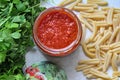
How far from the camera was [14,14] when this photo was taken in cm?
141

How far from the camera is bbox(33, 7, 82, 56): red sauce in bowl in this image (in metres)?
1.50

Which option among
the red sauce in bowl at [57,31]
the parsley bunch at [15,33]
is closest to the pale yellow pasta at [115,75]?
the red sauce in bowl at [57,31]

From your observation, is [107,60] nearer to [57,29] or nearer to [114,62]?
[114,62]

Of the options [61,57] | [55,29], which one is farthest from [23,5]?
[61,57]

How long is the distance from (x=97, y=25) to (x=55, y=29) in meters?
0.16

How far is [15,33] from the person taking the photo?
1321mm

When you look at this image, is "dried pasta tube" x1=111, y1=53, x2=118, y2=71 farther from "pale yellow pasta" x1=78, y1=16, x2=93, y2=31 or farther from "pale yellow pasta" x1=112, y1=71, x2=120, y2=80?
"pale yellow pasta" x1=78, y1=16, x2=93, y2=31

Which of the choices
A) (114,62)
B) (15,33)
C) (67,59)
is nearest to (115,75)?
(114,62)

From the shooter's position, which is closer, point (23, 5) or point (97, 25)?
point (23, 5)

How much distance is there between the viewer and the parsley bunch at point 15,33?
4.31 feet

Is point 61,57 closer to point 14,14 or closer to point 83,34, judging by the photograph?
point 83,34

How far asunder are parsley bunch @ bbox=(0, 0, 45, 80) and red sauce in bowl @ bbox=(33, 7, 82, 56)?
0.10 feet

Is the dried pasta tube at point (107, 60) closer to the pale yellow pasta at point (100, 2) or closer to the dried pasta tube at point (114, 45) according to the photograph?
the dried pasta tube at point (114, 45)

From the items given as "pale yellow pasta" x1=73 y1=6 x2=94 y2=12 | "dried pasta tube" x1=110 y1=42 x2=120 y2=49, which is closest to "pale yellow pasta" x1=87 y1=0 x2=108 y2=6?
"pale yellow pasta" x1=73 y1=6 x2=94 y2=12
